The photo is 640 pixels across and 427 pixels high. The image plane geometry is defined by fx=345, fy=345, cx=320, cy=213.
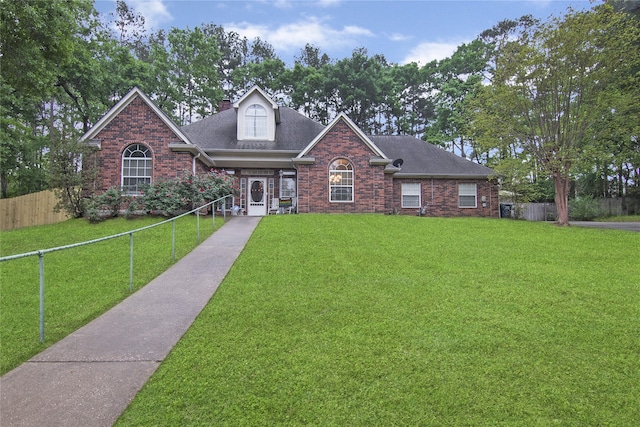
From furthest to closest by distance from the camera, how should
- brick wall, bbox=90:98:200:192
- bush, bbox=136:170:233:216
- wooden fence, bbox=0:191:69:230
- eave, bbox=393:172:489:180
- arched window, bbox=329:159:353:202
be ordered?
eave, bbox=393:172:489:180 < arched window, bbox=329:159:353:202 < wooden fence, bbox=0:191:69:230 < brick wall, bbox=90:98:200:192 < bush, bbox=136:170:233:216

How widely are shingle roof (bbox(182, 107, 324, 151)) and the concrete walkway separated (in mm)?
13027

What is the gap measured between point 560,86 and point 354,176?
920cm

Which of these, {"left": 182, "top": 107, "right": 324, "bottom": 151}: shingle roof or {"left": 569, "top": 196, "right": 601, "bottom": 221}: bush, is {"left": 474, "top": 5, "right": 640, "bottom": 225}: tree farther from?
{"left": 182, "top": 107, "right": 324, "bottom": 151}: shingle roof

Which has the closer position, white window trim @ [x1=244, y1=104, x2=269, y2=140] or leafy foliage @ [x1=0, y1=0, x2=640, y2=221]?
leafy foliage @ [x1=0, y1=0, x2=640, y2=221]

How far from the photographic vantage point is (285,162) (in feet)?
57.4

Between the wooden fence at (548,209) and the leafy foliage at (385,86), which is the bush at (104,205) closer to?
the leafy foliage at (385,86)

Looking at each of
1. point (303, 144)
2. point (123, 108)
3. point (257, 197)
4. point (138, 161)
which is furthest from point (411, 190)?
point (123, 108)

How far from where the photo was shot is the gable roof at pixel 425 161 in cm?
1955

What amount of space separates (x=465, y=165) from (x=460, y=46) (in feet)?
64.2

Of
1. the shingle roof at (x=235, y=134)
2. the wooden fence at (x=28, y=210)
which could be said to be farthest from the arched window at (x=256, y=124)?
the wooden fence at (x=28, y=210)

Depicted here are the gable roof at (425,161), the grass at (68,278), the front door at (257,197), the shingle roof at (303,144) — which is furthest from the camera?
the gable roof at (425,161)

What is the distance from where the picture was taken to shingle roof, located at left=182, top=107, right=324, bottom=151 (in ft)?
58.1

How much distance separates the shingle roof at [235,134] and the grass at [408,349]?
39.8ft

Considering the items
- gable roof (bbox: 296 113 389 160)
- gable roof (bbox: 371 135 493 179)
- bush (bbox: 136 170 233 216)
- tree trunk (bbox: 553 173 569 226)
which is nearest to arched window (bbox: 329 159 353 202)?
gable roof (bbox: 296 113 389 160)
